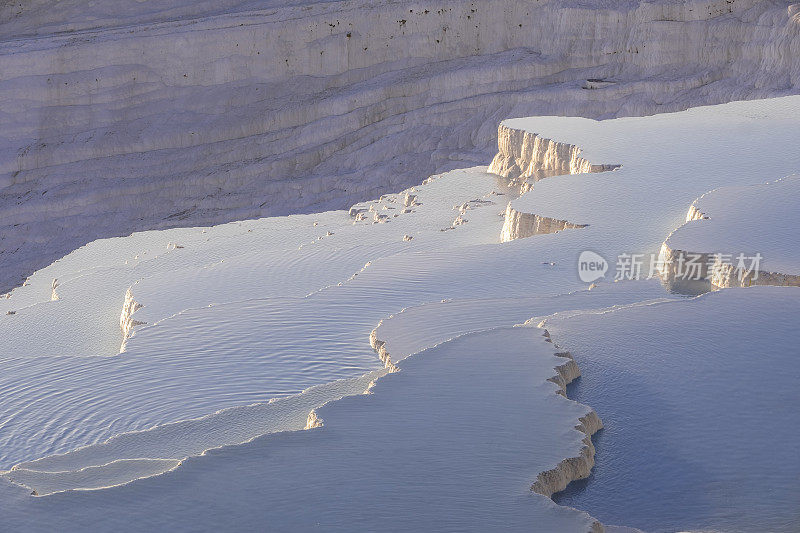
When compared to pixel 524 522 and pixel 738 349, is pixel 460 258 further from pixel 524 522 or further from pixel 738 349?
pixel 524 522

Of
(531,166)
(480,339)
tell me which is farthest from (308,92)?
(480,339)

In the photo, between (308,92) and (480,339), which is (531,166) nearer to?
(480,339)

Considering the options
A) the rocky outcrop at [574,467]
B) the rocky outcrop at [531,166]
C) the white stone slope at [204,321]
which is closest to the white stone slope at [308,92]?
the rocky outcrop at [531,166]

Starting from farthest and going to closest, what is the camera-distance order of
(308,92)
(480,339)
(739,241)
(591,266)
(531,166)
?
(308,92) < (531,166) < (591,266) < (739,241) < (480,339)

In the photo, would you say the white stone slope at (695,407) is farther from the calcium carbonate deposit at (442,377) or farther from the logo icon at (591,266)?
the logo icon at (591,266)

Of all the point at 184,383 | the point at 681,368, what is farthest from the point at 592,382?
the point at 184,383

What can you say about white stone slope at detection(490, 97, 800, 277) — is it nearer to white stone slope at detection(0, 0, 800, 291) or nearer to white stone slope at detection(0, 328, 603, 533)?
white stone slope at detection(0, 328, 603, 533)
